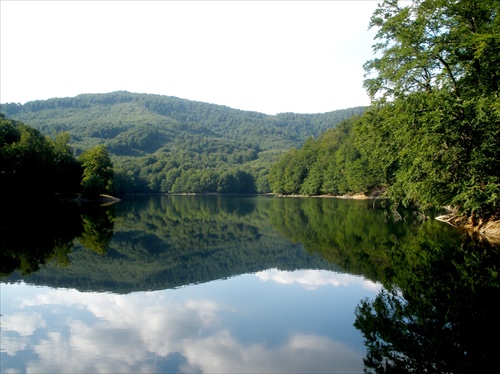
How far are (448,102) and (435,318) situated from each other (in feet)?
48.6

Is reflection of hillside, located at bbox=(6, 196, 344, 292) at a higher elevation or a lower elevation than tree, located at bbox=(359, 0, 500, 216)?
lower

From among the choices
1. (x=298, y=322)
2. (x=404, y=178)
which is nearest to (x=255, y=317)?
(x=298, y=322)

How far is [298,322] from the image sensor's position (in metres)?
10.2

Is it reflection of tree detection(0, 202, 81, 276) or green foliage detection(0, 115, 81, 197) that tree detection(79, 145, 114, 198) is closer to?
green foliage detection(0, 115, 81, 197)

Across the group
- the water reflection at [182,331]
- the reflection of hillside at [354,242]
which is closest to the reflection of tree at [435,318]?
the water reflection at [182,331]

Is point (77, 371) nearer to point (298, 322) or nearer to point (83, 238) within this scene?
point (298, 322)

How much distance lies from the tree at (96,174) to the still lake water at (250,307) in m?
59.0

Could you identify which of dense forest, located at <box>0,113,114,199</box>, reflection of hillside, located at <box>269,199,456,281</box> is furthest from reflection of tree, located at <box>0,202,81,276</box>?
dense forest, located at <box>0,113,114,199</box>

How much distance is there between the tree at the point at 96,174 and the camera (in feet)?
257

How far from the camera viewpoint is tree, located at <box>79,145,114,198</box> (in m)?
78.4

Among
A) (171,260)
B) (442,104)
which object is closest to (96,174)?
(171,260)

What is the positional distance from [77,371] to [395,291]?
9275 mm

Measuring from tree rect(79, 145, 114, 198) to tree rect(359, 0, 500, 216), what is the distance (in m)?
66.4

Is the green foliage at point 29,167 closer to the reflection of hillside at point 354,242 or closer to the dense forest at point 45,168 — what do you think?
the dense forest at point 45,168
